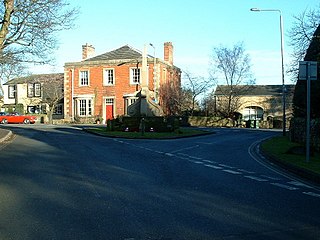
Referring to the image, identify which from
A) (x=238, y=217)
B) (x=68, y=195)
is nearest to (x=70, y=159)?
(x=68, y=195)

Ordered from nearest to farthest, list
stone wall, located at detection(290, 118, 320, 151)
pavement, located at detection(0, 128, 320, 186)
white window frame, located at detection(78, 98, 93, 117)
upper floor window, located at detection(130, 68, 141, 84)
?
1. pavement, located at detection(0, 128, 320, 186)
2. stone wall, located at detection(290, 118, 320, 151)
3. upper floor window, located at detection(130, 68, 141, 84)
4. white window frame, located at detection(78, 98, 93, 117)

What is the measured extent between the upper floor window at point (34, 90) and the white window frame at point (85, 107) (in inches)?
557

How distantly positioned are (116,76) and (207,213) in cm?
4470

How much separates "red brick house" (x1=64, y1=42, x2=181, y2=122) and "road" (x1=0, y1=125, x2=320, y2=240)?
35927 mm

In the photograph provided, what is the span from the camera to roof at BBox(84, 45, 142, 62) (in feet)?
169

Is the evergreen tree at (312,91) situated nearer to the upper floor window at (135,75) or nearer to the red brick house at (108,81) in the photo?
the red brick house at (108,81)

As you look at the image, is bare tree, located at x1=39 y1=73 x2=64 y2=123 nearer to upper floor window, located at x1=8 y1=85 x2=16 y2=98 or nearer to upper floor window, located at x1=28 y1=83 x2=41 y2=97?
upper floor window, located at x1=28 y1=83 x2=41 y2=97

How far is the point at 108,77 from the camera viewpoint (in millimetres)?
51625

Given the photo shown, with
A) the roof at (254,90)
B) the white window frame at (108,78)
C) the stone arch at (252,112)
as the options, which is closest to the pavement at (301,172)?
the white window frame at (108,78)

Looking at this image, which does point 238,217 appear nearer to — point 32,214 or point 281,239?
point 281,239

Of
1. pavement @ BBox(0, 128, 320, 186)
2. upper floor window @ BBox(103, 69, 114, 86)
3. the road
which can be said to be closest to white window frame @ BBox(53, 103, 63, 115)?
upper floor window @ BBox(103, 69, 114, 86)

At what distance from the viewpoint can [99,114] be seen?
51719 mm

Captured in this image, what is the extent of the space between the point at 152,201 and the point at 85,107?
45.2 m

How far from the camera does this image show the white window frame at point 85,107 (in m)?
52.1
